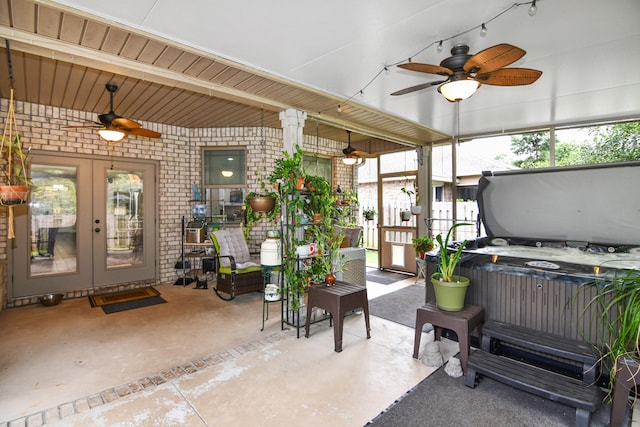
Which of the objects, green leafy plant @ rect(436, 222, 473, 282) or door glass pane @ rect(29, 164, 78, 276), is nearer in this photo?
green leafy plant @ rect(436, 222, 473, 282)

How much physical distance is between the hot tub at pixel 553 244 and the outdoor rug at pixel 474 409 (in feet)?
→ 2.00

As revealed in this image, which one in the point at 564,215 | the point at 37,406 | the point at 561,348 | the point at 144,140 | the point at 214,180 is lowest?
the point at 37,406

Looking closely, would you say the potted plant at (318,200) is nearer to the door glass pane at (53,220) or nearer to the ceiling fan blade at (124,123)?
the ceiling fan blade at (124,123)

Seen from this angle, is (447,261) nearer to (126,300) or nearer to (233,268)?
(233,268)

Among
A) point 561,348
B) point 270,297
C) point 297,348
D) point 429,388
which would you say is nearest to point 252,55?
point 270,297

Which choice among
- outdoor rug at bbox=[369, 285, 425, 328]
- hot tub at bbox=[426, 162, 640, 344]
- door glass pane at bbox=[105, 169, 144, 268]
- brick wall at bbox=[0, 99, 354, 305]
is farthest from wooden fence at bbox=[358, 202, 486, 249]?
door glass pane at bbox=[105, 169, 144, 268]

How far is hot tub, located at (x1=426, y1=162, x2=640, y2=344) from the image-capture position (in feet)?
8.21

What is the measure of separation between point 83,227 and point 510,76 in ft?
18.4

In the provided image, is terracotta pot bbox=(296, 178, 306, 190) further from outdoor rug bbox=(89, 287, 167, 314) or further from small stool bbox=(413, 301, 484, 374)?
outdoor rug bbox=(89, 287, 167, 314)

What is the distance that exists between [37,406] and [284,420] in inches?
66.2

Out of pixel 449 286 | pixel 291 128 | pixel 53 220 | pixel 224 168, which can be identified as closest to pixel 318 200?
pixel 291 128

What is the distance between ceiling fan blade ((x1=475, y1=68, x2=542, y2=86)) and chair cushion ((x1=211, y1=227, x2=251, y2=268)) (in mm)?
3686

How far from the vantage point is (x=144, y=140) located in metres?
5.37

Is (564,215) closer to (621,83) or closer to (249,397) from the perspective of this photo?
(621,83)
